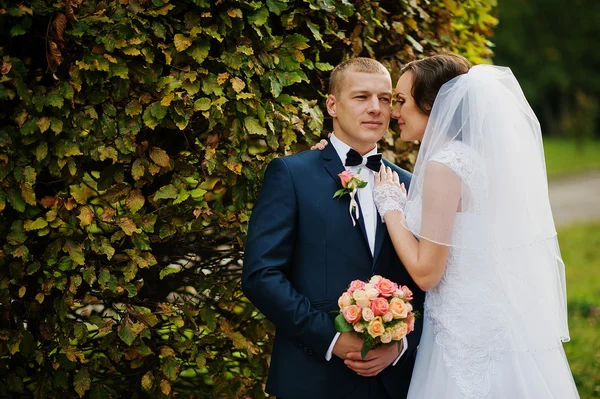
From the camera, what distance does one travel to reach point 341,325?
2781 millimetres

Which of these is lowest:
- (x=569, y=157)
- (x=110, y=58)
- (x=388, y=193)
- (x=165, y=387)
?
(x=569, y=157)

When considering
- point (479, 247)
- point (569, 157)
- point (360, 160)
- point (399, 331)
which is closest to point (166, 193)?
point (360, 160)

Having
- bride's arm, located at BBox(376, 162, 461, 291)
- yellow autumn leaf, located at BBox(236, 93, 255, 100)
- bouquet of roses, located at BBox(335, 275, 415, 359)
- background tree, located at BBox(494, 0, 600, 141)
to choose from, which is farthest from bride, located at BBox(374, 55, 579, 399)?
background tree, located at BBox(494, 0, 600, 141)

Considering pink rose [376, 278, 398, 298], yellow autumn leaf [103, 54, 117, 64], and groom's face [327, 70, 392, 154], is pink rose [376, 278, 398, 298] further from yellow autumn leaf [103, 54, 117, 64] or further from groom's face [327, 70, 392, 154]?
yellow autumn leaf [103, 54, 117, 64]

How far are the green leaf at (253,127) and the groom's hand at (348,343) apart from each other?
999 mm

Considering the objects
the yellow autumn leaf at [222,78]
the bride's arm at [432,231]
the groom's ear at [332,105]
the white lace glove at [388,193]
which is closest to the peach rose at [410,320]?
the bride's arm at [432,231]

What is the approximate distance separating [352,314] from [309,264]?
0.37 metres

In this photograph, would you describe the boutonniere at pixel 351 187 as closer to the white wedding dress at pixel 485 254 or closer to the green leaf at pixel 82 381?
the white wedding dress at pixel 485 254

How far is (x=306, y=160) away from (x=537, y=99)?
124 ft

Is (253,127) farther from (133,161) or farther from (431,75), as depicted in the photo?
(431,75)

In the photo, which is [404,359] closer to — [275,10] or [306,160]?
[306,160]

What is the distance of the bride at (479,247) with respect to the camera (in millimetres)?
2902

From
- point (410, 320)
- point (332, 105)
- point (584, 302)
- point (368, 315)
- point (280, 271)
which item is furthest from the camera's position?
point (584, 302)

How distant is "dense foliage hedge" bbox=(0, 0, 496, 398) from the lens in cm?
314
